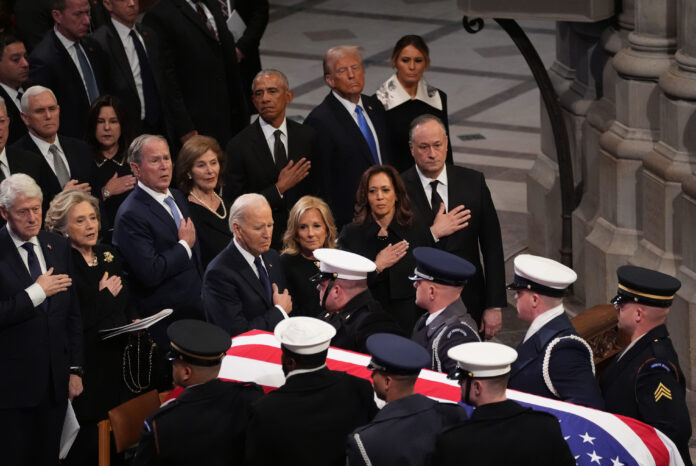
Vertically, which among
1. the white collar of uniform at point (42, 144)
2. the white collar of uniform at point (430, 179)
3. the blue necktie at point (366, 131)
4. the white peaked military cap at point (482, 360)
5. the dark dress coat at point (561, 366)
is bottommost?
the dark dress coat at point (561, 366)

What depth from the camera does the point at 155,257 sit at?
605 cm

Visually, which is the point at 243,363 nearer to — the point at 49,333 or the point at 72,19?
the point at 49,333

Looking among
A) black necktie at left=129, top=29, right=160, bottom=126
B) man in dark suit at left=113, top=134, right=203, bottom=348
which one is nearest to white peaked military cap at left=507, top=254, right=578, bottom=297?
man in dark suit at left=113, top=134, right=203, bottom=348

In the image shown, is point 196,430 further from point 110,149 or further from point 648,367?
point 110,149

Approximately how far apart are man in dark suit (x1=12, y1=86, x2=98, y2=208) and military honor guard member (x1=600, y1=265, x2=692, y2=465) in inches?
117

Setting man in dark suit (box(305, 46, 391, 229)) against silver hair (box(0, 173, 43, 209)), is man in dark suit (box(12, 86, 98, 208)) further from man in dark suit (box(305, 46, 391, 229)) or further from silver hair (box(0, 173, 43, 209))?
man in dark suit (box(305, 46, 391, 229))

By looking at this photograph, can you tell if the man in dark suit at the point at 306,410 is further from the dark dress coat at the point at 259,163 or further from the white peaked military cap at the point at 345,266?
the dark dress coat at the point at 259,163

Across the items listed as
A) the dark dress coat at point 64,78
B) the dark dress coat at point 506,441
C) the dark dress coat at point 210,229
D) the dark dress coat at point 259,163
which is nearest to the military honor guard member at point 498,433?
the dark dress coat at point 506,441

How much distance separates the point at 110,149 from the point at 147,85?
37.8 inches

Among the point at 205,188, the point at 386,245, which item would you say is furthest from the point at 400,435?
the point at 205,188

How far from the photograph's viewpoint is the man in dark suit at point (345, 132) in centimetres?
695

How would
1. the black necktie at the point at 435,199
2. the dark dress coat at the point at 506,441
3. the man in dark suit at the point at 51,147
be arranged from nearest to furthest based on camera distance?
the dark dress coat at the point at 506,441
the black necktie at the point at 435,199
the man in dark suit at the point at 51,147

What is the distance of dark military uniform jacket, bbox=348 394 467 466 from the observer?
13.6 feet

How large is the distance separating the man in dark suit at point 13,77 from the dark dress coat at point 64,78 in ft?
0.44
